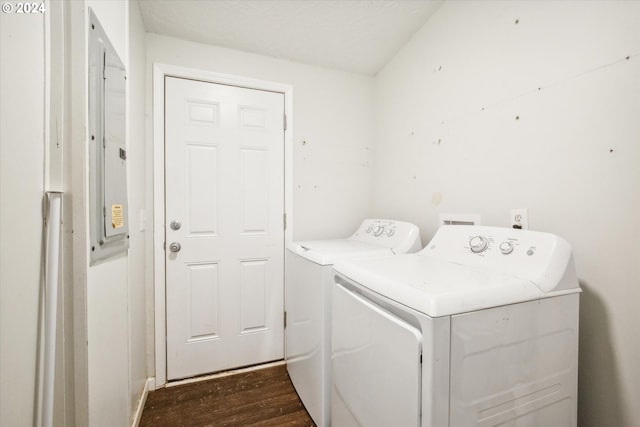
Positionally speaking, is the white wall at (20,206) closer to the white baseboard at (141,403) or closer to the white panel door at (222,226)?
the white baseboard at (141,403)

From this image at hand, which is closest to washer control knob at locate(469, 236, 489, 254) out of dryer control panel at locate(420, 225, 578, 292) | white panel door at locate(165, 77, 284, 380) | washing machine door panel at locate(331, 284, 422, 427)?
dryer control panel at locate(420, 225, 578, 292)

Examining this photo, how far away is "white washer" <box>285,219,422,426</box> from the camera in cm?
128

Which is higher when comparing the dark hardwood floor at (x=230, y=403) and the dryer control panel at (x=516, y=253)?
the dryer control panel at (x=516, y=253)

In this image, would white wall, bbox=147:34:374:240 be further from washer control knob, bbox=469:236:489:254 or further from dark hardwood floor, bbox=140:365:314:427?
washer control knob, bbox=469:236:489:254

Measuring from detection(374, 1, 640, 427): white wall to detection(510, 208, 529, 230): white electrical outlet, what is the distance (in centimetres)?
2

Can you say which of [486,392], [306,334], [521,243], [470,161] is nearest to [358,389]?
[486,392]

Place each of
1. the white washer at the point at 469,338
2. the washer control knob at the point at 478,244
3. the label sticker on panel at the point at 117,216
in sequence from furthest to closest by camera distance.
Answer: the washer control knob at the point at 478,244, the label sticker on panel at the point at 117,216, the white washer at the point at 469,338

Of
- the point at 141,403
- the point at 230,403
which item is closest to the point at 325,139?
the point at 230,403

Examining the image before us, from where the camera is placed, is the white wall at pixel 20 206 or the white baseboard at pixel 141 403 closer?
the white wall at pixel 20 206

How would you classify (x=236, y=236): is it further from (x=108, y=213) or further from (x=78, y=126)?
(x=78, y=126)

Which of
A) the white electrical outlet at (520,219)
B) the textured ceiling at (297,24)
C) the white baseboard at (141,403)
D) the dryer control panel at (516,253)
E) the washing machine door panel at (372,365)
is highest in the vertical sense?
the textured ceiling at (297,24)

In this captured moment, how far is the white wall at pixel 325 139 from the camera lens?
2027mm

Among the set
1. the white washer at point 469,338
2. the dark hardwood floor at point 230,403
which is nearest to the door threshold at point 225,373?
the dark hardwood floor at point 230,403

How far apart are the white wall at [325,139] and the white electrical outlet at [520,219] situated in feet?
3.95
